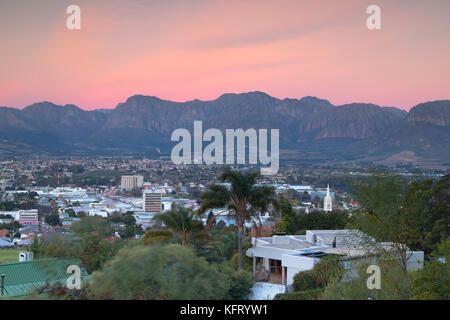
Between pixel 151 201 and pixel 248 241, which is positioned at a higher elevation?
pixel 248 241

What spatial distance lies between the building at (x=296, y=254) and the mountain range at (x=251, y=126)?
204 feet

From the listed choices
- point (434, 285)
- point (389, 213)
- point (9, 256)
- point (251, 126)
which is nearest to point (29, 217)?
point (9, 256)

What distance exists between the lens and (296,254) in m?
15.9

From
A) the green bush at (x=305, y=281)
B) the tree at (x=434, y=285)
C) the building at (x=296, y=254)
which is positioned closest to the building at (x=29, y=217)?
the building at (x=296, y=254)

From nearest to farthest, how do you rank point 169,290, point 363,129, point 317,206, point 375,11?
1. point 169,290
2. point 375,11
3. point 317,206
4. point 363,129

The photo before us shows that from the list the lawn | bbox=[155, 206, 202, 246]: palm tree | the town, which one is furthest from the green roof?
the lawn

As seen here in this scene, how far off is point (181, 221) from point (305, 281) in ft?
15.9

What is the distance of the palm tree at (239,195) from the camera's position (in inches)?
642

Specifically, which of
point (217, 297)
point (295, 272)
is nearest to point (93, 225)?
point (295, 272)

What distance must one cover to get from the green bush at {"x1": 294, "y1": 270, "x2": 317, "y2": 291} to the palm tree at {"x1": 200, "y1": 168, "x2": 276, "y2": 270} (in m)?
2.77

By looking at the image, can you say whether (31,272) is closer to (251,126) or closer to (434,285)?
(434,285)

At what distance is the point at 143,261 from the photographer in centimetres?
813
